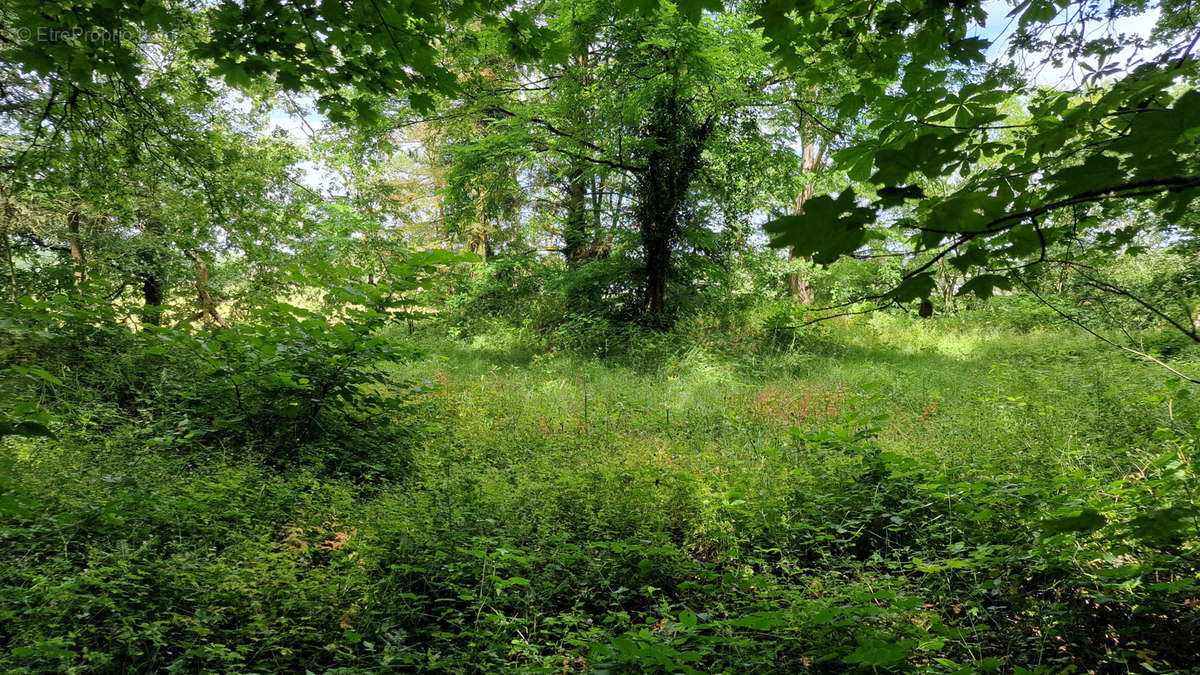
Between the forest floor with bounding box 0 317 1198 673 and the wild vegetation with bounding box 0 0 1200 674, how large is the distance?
3 centimetres

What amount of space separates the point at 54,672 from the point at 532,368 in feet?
27.2

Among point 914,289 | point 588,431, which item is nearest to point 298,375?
point 588,431

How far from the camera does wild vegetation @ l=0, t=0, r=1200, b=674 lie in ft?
6.63

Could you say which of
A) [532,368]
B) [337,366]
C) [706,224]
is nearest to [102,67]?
[337,366]

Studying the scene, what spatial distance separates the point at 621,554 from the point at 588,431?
2613 millimetres

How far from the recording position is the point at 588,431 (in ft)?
19.5

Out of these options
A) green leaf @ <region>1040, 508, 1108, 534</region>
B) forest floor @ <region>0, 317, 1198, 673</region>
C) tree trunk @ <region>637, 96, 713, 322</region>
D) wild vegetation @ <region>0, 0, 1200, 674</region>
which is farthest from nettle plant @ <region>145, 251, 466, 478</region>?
tree trunk @ <region>637, 96, 713, 322</region>

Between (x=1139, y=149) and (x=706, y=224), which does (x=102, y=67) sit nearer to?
(x=1139, y=149)

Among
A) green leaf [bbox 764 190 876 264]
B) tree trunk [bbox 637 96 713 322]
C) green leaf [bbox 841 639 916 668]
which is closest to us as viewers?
green leaf [bbox 764 190 876 264]

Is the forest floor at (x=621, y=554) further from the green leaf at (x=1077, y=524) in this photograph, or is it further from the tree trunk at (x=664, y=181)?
the tree trunk at (x=664, y=181)

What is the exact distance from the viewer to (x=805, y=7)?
2.59 m

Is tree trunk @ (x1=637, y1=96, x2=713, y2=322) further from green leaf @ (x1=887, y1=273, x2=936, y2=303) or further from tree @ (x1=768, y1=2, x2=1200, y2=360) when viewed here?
A: green leaf @ (x1=887, y1=273, x2=936, y2=303)

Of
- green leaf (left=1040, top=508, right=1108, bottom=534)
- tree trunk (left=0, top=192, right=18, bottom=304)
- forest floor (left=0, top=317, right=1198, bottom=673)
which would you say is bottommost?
forest floor (left=0, top=317, right=1198, bottom=673)

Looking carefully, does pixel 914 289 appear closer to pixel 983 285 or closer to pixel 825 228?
pixel 983 285
